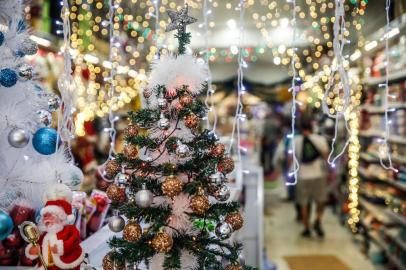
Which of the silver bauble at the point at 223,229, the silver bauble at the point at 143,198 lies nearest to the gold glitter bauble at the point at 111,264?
the silver bauble at the point at 143,198

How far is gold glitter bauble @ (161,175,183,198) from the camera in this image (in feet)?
5.25

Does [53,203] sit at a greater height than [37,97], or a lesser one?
lesser

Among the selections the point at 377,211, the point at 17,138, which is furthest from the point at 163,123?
the point at 377,211

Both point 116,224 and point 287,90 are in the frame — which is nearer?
point 116,224

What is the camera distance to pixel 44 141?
2.04 meters

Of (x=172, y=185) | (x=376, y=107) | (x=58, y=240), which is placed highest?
(x=376, y=107)

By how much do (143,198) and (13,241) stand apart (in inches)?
38.6

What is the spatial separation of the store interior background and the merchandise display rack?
0.05 ft

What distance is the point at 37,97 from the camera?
6.98 ft

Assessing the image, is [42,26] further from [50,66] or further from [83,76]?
[83,76]

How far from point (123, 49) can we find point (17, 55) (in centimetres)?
402

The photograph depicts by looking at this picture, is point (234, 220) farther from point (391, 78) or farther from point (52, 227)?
point (391, 78)

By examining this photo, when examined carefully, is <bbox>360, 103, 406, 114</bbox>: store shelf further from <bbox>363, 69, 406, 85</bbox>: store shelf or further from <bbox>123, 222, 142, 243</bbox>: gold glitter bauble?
<bbox>123, 222, 142, 243</bbox>: gold glitter bauble

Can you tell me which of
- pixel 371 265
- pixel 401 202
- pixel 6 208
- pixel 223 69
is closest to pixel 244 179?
pixel 401 202
